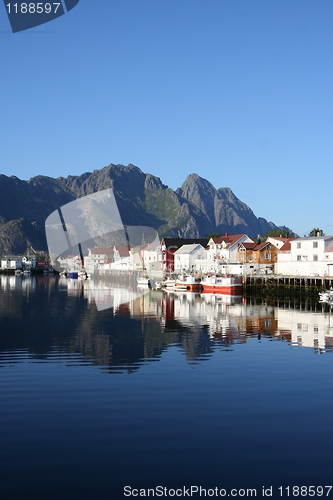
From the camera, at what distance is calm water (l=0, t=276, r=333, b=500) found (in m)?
15.1

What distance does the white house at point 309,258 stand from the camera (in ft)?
332

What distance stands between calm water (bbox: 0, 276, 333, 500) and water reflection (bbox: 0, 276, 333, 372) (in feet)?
0.65

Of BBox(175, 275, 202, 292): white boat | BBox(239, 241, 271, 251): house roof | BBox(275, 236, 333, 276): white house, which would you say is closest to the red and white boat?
BBox(175, 275, 202, 292): white boat

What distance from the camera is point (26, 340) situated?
3994cm

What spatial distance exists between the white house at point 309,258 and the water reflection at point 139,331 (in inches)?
1301

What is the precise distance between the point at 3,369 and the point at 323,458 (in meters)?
18.4

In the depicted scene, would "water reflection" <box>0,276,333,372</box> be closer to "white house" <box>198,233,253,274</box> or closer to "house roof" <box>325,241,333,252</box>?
"house roof" <box>325,241,333,252</box>

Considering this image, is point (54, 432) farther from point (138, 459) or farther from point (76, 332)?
point (76, 332)

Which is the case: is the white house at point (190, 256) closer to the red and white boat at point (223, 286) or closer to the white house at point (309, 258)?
the white house at point (309, 258)

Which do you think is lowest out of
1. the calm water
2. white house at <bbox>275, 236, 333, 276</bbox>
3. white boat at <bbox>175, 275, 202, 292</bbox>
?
the calm water

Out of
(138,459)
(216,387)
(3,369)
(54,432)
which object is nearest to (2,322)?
(3,369)

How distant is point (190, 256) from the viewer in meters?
153

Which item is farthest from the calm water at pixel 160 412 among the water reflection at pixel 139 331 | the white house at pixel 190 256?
the white house at pixel 190 256

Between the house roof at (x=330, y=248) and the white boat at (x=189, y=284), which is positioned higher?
the house roof at (x=330, y=248)
